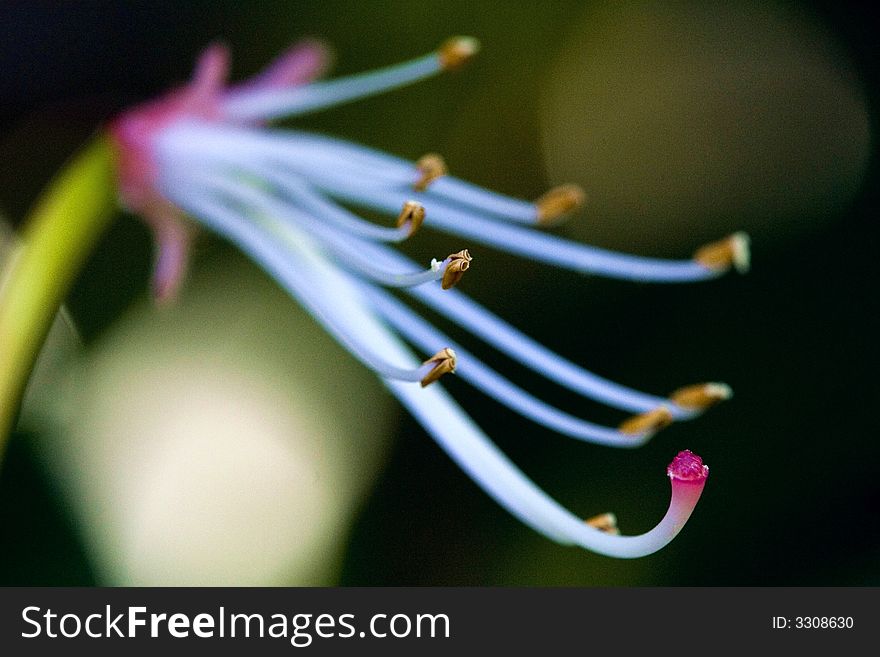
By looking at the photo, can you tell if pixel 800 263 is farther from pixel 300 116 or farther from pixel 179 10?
pixel 179 10

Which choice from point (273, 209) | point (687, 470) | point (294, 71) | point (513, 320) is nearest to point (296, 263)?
point (273, 209)

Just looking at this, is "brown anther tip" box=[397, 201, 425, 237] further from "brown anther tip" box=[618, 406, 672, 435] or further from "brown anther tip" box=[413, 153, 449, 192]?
"brown anther tip" box=[618, 406, 672, 435]

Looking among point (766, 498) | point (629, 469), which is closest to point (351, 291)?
point (629, 469)

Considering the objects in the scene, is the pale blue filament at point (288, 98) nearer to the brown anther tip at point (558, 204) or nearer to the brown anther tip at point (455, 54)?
the brown anther tip at point (455, 54)

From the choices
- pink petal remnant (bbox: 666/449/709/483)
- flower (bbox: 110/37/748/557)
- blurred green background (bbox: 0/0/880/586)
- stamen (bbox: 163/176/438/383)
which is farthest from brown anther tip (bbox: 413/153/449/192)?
blurred green background (bbox: 0/0/880/586)

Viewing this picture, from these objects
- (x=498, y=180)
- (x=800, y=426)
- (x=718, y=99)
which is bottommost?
(x=800, y=426)
